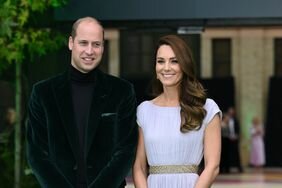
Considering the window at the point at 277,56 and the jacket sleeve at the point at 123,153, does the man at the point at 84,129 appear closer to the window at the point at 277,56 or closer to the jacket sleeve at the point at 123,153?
the jacket sleeve at the point at 123,153

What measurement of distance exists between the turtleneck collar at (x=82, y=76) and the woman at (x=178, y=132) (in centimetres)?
36

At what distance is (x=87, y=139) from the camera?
16.3 feet

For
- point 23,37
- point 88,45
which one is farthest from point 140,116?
point 23,37

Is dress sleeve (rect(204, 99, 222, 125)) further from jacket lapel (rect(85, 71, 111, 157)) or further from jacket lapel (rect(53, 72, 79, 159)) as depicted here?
jacket lapel (rect(53, 72, 79, 159))

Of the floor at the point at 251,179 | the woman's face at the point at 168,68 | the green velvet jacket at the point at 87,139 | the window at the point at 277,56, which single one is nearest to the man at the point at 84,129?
the green velvet jacket at the point at 87,139

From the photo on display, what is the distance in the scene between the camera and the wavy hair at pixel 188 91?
16.5 feet

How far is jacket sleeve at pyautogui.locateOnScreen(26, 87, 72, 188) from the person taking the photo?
4945 millimetres

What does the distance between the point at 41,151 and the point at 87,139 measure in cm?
27

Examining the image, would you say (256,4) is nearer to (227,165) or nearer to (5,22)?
(5,22)

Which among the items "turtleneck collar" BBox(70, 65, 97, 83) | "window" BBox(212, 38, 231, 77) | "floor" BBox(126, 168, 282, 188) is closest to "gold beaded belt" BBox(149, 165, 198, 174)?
"turtleneck collar" BBox(70, 65, 97, 83)

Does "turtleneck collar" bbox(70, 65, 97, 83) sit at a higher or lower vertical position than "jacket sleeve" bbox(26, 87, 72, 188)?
higher

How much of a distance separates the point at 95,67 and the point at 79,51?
139 millimetres

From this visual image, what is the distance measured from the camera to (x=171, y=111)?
5184mm

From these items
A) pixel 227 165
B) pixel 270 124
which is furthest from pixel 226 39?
pixel 227 165
